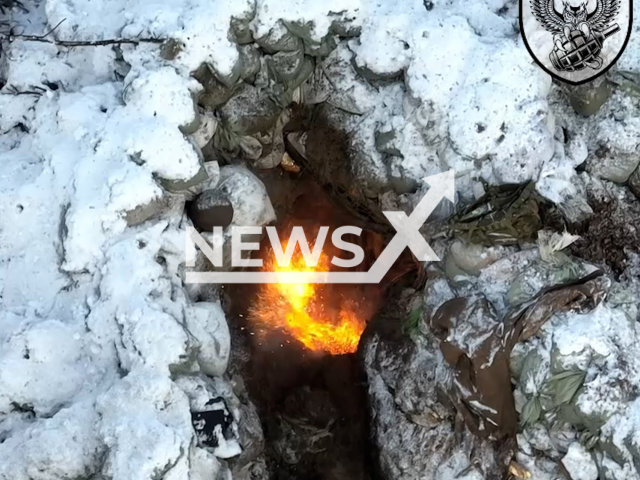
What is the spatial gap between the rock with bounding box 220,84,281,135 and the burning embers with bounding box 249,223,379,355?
3.01 feet

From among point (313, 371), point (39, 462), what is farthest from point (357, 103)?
point (39, 462)

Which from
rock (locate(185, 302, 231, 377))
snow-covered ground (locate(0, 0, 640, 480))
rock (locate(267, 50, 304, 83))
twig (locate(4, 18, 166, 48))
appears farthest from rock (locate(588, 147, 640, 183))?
twig (locate(4, 18, 166, 48))

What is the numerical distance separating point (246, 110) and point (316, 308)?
1511 millimetres

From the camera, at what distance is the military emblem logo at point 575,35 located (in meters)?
3.08

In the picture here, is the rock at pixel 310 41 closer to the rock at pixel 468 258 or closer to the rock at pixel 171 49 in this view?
the rock at pixel 171 49

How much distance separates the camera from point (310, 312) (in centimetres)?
438

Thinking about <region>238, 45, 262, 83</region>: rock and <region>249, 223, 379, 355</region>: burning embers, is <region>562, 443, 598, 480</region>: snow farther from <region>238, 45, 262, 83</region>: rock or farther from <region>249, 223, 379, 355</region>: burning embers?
<region>238, 45, 262, 83</region>: rock

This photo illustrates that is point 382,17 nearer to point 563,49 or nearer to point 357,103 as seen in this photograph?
point 357,103

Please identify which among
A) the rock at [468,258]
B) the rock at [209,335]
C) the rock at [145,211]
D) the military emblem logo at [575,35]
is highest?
the military emblem logo at [575,35]

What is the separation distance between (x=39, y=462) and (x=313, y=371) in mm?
1787

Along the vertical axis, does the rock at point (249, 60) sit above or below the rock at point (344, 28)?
below

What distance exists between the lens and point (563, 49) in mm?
3098

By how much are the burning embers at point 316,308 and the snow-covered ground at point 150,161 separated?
86 centimetres

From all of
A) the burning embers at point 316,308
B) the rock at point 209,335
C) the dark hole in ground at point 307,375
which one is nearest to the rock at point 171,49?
the dark hole in ground at point 307,375
